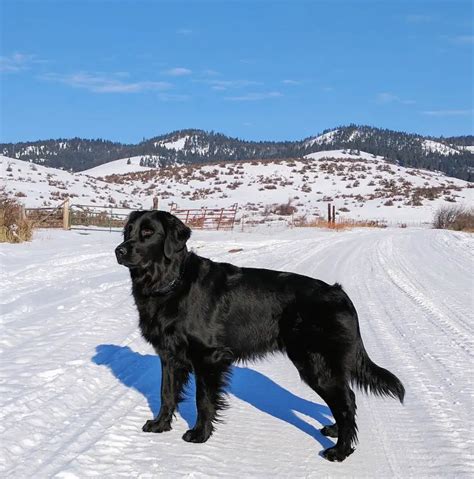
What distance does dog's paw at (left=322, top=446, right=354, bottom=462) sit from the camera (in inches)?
149

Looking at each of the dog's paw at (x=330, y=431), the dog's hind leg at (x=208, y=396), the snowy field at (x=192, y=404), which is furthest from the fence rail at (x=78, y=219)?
the dog's paw at (x=330, y=431)

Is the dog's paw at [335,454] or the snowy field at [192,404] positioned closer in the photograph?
the snowy field at [192,404]

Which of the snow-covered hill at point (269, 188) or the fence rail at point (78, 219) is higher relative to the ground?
the snow-covered hill at point (269, 188)

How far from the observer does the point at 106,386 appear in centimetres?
509

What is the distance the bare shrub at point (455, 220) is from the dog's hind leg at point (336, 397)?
3655 centimetres

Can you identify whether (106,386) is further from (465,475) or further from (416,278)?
(416,278)

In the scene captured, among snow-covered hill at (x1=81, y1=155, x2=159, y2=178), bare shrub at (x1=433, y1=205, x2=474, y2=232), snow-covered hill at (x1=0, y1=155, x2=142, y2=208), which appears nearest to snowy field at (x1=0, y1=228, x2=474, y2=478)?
snow-covered hill at (x1=0, y1=155, x2=142, y2=208)

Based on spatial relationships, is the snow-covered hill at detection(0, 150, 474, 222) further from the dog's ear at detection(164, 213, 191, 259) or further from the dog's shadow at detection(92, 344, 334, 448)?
the dog's ear at detection(164, 213, 191, 259)

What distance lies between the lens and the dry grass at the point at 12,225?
16.7 metres

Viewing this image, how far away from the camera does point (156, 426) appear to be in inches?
166

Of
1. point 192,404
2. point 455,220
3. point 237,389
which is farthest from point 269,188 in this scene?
point 192,404

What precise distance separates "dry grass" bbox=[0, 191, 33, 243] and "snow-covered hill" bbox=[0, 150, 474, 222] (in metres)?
19.9

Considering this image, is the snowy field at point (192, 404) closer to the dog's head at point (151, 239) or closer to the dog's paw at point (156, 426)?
the dog's paw at point (156, 426)

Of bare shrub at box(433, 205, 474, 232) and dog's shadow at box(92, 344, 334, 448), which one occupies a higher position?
bare shrub at box(433, 205, 474, 232)
